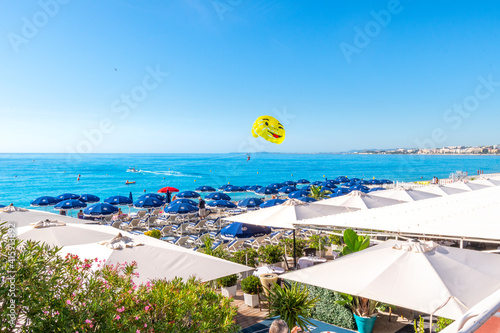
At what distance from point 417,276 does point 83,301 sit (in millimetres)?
3617

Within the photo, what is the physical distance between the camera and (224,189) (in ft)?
98.7

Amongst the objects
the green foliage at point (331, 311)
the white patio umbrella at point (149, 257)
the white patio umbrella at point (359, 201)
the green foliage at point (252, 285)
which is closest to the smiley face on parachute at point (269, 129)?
the white patio umbrella at point (359, 201)

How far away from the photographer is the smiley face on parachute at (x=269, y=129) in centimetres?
1527

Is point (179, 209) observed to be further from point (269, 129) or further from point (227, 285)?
point (227, 285)

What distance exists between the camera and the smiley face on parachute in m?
15.3

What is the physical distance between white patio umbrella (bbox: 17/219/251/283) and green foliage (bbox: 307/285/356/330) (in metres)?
2.04

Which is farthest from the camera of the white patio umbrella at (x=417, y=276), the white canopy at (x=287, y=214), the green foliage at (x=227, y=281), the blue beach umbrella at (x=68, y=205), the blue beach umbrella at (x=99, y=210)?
the blue beach umbrella at (x=68, y=205)

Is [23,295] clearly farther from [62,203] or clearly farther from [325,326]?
[62,203]

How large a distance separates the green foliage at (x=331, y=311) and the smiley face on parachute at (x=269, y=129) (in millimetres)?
9781

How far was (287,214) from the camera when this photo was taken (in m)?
9.06

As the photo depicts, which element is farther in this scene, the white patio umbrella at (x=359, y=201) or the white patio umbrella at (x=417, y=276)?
the white patio umbrella at (x=359, y=201)

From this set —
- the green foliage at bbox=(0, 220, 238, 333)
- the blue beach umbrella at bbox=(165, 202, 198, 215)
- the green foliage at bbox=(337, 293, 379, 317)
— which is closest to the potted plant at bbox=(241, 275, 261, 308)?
the green foliage at bbox=(337, 293, 379, 317)

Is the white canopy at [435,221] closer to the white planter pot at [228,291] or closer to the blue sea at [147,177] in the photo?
the white planter pot at [228,291]

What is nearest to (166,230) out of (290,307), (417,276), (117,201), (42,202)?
(117,201)
